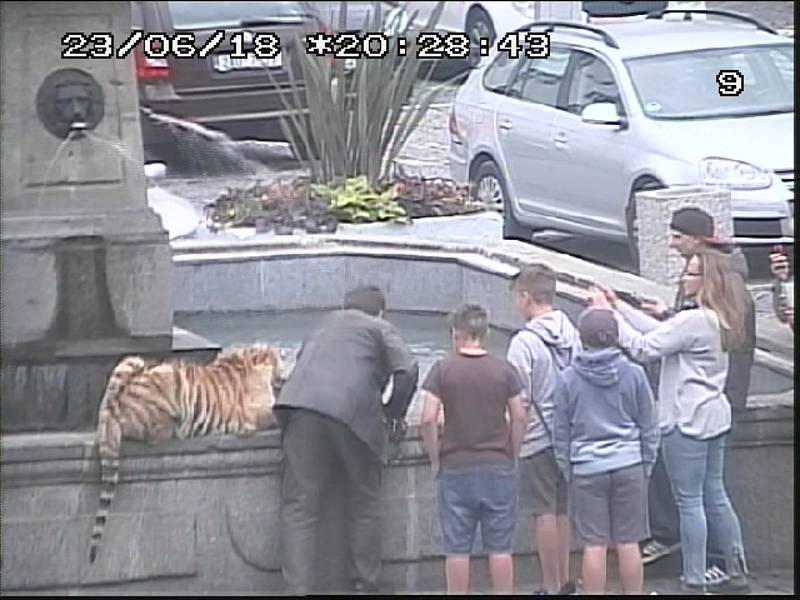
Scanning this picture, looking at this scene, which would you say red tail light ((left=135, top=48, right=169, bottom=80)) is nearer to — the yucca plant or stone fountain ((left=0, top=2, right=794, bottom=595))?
stone fountain ((left=0, top=2, right=794, bottom=595))

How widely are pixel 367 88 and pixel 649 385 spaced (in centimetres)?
267

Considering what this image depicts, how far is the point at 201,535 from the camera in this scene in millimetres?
5941

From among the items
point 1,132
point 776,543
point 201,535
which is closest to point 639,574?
point 776,543

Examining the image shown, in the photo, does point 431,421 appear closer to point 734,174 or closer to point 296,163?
point 734,174

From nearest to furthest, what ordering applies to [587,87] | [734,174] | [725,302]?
[725,302] → [734,174] → [587,87]

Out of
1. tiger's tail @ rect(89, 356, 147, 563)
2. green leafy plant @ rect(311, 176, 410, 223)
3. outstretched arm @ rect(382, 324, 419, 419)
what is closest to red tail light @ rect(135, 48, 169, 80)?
green leafy plant @ rect(311, 176, 410, 223)

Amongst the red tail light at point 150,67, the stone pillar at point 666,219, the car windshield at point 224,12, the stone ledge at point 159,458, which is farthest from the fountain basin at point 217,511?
the car windshield at point 224,12

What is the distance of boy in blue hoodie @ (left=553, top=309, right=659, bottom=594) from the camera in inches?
228

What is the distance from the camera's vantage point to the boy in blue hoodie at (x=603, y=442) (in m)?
5.80

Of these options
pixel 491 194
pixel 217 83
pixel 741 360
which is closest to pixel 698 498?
pixel 741 360

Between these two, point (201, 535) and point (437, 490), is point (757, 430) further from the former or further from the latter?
point (201, 535)

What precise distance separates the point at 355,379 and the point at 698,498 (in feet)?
4.05

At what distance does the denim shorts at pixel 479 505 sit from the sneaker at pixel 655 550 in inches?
18.3

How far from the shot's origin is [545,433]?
589 cm
